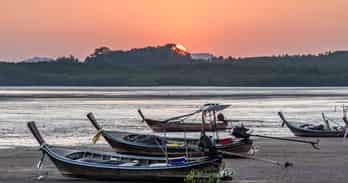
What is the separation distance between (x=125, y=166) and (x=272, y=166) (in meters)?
7.09

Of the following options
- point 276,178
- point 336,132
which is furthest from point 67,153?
point 336,132

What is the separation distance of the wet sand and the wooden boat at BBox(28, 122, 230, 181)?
1.96 feet

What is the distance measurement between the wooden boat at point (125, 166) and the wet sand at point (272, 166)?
598 millimetres

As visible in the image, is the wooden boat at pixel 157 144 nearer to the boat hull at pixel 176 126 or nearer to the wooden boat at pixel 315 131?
the wooden boat at pixel 315 131

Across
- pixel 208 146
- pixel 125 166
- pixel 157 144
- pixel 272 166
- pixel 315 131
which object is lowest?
pixel 272 166

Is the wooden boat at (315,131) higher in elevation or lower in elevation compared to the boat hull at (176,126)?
lower

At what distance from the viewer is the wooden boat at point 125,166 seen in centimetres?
2608

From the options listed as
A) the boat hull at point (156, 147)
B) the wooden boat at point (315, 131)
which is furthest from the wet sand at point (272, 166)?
the wooden boat at point (315, 131)

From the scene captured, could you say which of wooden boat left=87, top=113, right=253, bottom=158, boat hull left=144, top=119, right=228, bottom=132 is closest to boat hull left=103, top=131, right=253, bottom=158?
wooden boat left=87, top=113, right=253, bottom=158

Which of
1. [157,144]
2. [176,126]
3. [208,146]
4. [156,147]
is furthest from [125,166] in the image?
[176,126]

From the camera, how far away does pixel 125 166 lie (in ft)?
89.7

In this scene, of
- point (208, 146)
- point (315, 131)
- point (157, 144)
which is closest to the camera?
point (208, 146)

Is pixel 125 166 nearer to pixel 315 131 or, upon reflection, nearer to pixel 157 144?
pixel 157 144

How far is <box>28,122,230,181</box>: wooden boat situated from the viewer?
1027 inches
